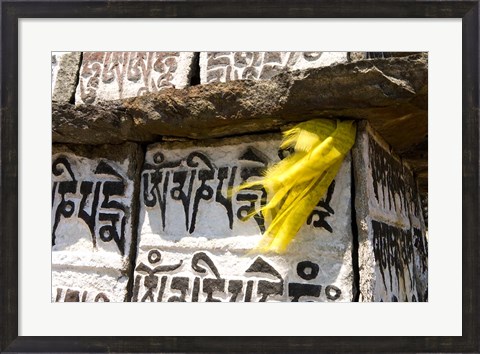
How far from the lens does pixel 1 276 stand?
300 cm

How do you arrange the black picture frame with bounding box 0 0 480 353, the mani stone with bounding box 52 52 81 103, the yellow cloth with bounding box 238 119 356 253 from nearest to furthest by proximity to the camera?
the black picture frame with bounding box 0 0 480 353 → the yellow cloth with bounding box 238 119 356 253 → the mani stone with bounding box 52 52 81 103

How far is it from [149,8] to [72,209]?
1.12m

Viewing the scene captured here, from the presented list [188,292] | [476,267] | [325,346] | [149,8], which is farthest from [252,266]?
[149,8]

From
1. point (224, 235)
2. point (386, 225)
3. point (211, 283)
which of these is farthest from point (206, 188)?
point (386, 225)

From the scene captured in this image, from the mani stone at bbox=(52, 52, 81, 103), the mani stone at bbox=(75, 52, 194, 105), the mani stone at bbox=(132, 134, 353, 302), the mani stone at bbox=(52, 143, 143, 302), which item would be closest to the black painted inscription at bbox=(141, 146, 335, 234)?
the mani stone at bbox=(132, 134, 353, 302)

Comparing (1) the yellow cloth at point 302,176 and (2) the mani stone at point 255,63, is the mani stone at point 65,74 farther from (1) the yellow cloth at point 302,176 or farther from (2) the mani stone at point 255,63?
Result: (1) the yellow cloth at point 302,176

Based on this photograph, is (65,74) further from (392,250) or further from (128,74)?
(392,250)

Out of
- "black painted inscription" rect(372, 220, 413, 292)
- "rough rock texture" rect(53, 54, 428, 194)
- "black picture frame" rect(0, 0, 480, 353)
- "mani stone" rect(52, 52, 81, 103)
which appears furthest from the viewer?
"mani stone" rect(52, 52, 81, 103)

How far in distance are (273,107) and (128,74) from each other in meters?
0.88

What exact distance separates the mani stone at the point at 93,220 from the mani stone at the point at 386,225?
103 centimetres

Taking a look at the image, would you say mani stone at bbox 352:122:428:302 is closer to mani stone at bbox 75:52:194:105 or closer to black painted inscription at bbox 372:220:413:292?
black painted inscription at bbox 372:220:413:292

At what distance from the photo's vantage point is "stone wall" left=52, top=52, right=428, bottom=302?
3.27m

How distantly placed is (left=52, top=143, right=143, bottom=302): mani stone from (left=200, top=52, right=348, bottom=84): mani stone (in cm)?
51

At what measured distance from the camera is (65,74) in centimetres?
387
